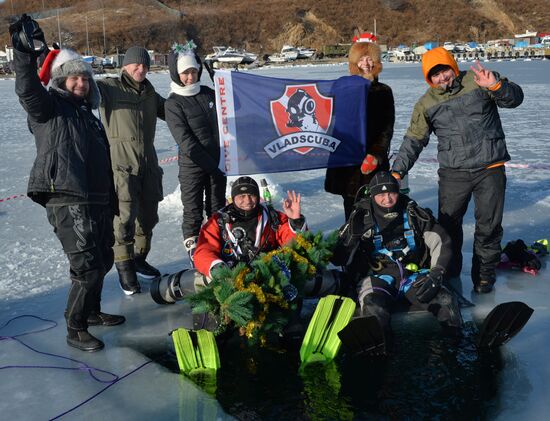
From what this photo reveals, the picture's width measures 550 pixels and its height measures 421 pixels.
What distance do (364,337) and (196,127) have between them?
2130 millimetres

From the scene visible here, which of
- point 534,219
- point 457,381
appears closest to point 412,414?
point 457,381

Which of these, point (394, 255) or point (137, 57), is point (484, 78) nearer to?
point (394, 255)

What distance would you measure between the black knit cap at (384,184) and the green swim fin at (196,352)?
138 centimetres

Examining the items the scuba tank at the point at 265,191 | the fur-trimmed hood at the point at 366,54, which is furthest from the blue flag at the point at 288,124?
the scuba tank at the point at 265,191

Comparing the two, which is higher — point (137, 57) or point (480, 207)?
point (137, 57)

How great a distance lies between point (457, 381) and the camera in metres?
3.09

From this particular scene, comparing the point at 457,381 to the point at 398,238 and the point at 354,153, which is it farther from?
the point at 354,153

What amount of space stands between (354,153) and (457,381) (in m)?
2.26

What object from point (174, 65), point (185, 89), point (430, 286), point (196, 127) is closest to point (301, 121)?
point (196, 127)

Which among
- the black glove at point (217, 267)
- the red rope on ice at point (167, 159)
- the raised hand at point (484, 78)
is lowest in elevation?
the red rope on ice at point (167, 159)

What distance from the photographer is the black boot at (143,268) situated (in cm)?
477

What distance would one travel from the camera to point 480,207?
427cm

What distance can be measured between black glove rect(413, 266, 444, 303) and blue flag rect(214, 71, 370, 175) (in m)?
1.48

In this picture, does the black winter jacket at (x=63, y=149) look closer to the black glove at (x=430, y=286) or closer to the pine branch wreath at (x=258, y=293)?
the pine branch wreath at (x=258, y=293)
